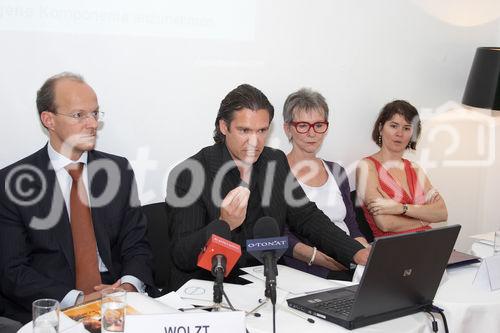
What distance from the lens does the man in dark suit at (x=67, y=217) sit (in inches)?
106

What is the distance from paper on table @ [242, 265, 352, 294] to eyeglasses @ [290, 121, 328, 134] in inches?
49.3

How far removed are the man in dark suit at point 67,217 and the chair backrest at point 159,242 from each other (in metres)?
0.21

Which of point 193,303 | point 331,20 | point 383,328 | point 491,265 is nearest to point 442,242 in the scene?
point 383,328

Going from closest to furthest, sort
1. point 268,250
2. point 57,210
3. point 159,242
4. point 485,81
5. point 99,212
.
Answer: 1. point 268,250
2. point 57,210
3. point 99,212
4. point 159,242
5. point 485,81

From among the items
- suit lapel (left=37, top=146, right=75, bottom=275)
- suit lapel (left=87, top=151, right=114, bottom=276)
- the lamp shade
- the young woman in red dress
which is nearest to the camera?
suit lapel (left=37, top=146, right=75, bottom=275)

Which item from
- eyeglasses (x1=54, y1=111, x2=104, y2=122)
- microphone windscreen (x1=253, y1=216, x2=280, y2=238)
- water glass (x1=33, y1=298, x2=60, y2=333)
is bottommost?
water glass (x1=33, y1=298, x2=60, y2=333)

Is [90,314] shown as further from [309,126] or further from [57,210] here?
Answer: [309,126]

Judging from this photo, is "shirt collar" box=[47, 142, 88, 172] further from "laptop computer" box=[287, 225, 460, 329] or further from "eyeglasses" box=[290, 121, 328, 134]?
"eyeglasses" box=[290, 121, 328, 134]

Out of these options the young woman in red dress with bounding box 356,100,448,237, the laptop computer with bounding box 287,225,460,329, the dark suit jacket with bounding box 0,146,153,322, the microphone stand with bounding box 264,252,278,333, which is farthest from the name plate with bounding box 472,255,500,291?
the dark suit jacket with bounding box 0,146,153,322

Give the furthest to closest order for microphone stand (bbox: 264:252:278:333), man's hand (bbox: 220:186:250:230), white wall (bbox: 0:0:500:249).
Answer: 1. white wall (bbox: 0:0:500:249)
2. man's hand (bbox: 220:186:250:230)
3. microphone stand (bbox: 264:252:278:333)

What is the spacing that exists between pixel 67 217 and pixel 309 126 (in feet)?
4.95

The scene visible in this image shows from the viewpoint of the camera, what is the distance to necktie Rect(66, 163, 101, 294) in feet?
9.27

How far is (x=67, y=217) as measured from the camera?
110 inches

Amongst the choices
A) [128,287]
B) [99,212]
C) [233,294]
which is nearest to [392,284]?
[233,294]
